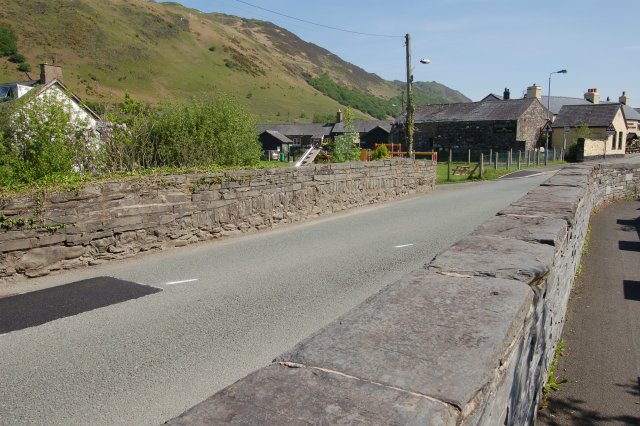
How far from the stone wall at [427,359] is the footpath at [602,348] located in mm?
752

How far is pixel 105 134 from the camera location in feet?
40.8

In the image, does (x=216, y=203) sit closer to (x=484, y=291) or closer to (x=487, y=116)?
(x=484, y=291)

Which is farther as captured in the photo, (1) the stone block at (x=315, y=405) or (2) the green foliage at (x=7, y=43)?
(2) the green foliage at (x=7, y=43)

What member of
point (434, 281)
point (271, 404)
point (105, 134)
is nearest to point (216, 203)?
point (105, 134)

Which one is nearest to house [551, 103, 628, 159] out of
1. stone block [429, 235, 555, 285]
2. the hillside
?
stone block [429, 235, 555, 285]

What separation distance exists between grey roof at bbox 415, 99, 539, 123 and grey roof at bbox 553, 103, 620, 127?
4.73 metres

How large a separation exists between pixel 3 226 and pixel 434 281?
734 cm

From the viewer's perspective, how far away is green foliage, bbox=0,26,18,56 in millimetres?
98188

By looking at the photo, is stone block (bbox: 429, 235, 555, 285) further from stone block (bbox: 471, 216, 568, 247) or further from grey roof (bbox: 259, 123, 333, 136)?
grey roof (bbox: 259, 123, 333, 136)

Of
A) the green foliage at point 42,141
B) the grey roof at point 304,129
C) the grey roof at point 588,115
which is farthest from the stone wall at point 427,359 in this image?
the grey roof at point 304,129

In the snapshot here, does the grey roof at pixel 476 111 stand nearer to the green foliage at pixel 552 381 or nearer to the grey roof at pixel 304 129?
the grey roof at pixel 304 129

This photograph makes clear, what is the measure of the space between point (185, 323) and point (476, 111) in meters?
49.5

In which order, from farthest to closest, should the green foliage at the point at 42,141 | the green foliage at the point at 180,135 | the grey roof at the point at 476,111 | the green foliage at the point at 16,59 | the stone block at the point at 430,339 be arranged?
the green foliage at the point at 16,59
the grey roof at the point at 476,111
the green foliage at the point at 180,135
the green foliage at the point at 42,141
the stone block at the point at 430,339

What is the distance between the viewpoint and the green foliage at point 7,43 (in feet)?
322
